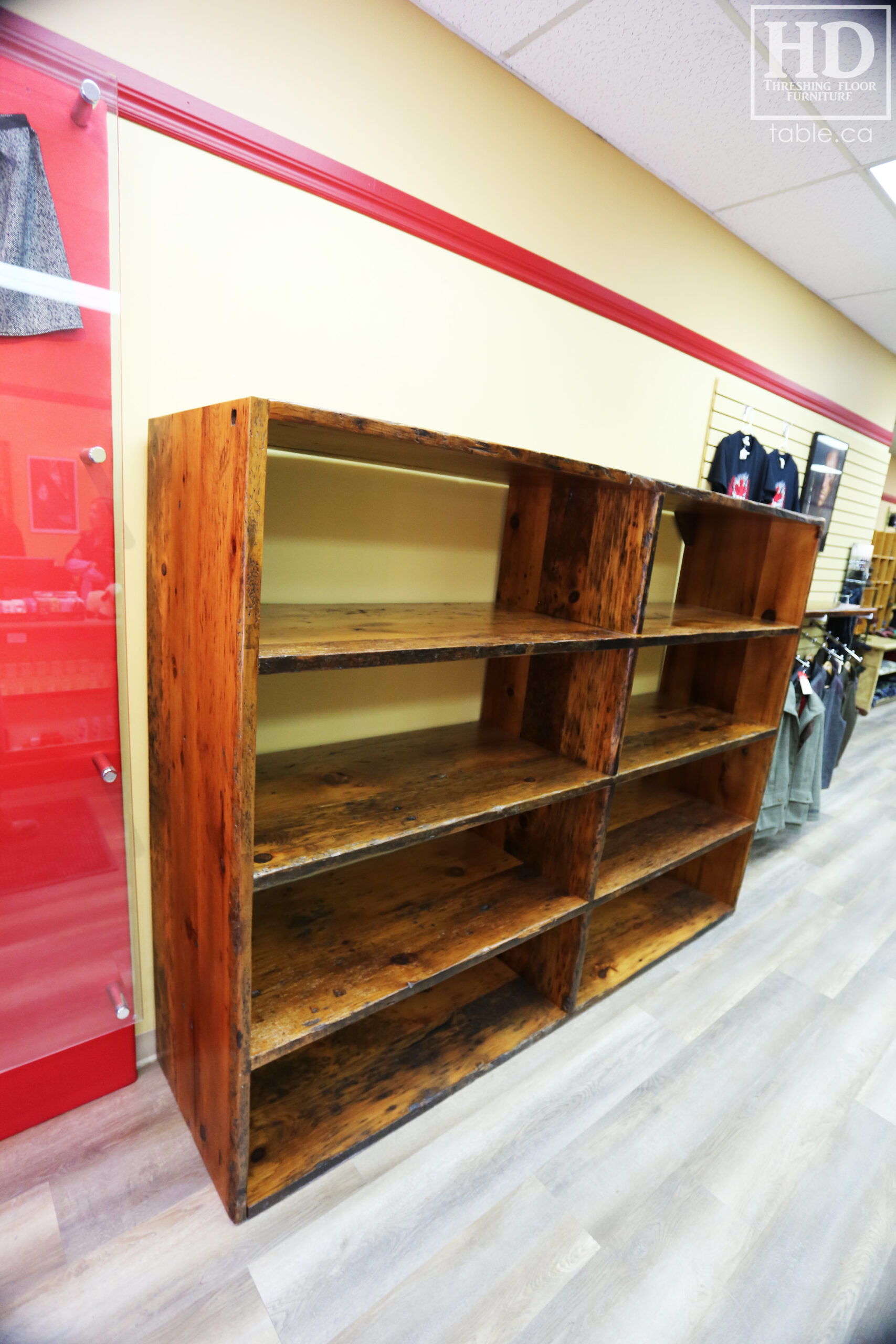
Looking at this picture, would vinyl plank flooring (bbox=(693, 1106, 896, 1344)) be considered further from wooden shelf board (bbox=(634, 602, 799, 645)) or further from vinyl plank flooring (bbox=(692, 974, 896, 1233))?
wooden shelf board (bbox=(634, 602, 799, 645))

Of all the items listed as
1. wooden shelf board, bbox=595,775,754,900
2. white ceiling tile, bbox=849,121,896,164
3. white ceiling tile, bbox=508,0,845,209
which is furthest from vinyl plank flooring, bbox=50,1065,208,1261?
white ceiling tile, bbox=849,121,896,164

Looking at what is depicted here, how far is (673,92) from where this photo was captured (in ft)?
5.98

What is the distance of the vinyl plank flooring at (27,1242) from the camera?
49.5 inches

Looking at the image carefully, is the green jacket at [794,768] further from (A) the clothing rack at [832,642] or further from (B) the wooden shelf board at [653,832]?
(A) the clothing rack at [832,642]

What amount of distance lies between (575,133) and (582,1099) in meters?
2.96

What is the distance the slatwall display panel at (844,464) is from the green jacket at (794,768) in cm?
68

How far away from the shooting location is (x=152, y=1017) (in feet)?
5.80

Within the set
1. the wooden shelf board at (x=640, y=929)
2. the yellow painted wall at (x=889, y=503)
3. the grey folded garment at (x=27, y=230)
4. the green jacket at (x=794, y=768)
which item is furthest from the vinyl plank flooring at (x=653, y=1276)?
the yellow painted wall at (x=889, y=503)

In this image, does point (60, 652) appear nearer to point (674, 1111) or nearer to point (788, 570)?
point (674, 1111)

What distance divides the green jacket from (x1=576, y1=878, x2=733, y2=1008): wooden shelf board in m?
0.63

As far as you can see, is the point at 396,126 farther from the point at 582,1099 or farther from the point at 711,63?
the point at 582,1099

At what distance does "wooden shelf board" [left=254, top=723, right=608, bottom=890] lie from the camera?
131 cm

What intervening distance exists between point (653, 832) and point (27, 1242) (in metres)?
2.16

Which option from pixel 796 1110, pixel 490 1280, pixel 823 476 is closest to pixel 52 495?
pixel 490 1280
